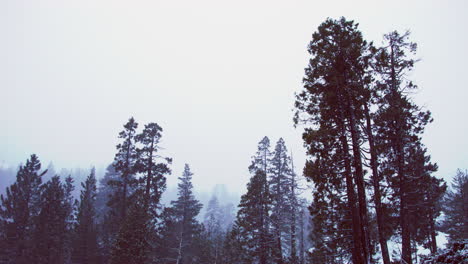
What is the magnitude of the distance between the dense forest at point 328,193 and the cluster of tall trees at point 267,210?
0.11 metres

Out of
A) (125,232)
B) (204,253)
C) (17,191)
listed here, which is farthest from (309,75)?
(17,191)

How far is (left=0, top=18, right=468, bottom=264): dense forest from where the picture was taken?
14.9 metres

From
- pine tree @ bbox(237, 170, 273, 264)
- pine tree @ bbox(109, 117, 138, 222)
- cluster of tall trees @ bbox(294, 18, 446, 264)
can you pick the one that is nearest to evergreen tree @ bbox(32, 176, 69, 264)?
pine tree @ bbox(109, 117, 138, 222)

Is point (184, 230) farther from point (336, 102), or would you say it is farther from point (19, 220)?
point (336, 102)

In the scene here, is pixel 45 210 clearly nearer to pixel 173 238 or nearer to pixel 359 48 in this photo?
pixel 173 238

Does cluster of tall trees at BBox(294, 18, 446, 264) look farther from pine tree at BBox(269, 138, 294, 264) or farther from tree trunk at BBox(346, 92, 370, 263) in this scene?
pine tree at BBox(269, 138, 294, 264)

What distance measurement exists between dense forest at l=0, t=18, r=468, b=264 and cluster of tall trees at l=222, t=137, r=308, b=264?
0.37ft

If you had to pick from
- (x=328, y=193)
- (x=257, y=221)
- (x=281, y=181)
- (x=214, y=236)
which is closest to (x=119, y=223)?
(x=257, y=221)

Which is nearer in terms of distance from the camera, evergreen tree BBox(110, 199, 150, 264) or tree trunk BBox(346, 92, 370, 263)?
tree trunk BBox(346, 92, 370, 263)

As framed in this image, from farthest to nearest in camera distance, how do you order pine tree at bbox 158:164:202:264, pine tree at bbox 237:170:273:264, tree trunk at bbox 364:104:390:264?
1. pine tree at bbox 158:164:202:264
2. pine tree at bbox 237:170:273:264
3. tree trunk at bbox 364:104:390:264

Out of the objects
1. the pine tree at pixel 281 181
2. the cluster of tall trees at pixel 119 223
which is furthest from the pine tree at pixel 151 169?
the pine tree at pixel 281 181

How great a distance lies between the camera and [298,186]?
95.5 feet

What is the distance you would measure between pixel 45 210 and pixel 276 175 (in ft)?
89.1

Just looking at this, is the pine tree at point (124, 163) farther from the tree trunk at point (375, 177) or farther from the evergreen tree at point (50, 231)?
the tree trunk at point (375, 177)
